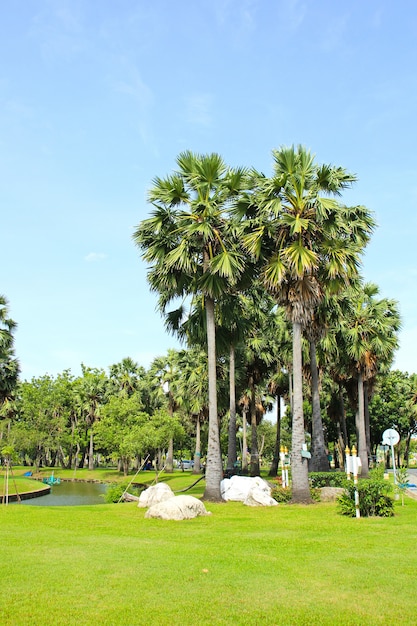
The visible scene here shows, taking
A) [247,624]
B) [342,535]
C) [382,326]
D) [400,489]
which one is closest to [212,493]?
[400,489]

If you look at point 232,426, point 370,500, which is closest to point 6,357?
point 232,426

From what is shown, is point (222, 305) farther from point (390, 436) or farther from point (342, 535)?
→ point (342, 535)

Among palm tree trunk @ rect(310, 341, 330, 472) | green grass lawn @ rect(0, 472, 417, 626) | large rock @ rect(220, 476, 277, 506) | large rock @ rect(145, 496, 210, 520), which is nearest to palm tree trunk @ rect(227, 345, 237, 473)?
palm tree trunk @ rect(310, 341, 330, 472)

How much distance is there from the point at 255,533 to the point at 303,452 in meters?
6.80

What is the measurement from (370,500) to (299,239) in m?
8.96

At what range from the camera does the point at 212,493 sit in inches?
740

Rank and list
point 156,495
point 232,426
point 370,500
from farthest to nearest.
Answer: point 232,426, point 156,495, point 370,500

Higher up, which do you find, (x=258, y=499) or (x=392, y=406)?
(x=392, y=406)

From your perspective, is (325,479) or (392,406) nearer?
(325,479)

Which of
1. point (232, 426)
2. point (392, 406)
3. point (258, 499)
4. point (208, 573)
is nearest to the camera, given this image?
point (208, 573)

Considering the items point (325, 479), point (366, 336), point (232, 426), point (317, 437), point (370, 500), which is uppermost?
point (366, 336)

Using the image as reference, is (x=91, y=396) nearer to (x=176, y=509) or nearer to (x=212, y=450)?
(x=212, y=450)

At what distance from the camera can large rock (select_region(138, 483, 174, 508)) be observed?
54.0 feet

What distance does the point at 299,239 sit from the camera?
18.6 metres
